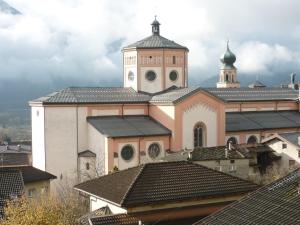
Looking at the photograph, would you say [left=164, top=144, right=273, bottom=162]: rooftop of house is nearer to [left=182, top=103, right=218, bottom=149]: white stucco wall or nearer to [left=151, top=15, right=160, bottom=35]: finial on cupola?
[left=182, top=103, right=218, bottom=149]: white stucco wall

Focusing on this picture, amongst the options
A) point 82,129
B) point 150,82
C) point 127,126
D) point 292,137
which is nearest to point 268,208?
point 127,126

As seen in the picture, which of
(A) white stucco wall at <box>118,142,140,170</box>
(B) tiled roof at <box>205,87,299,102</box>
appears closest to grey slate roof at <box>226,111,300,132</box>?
(B) tiled roof at <box>205,87,299,102</box>

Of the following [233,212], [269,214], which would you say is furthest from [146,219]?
[269,214]

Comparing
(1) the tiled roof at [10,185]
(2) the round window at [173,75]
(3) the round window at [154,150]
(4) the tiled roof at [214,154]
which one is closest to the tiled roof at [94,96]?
(2) the round window at [173,75]

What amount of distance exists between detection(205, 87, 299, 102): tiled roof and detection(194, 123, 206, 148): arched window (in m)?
8.24

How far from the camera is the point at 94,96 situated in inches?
1769

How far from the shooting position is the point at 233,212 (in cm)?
1538

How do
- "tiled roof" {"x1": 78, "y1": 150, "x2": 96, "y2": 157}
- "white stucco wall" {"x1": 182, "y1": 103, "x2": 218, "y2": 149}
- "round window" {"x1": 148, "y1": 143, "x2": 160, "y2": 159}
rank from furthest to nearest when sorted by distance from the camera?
"white stucco wall" {"x1": 182, "y1": 103, "x2": 218, "y2": 149} → "round window" {"x1": 148, "y1": 143, "x2": 160, "y2": 159} → "tiled roof" {"x1": 78, "y1": 150, "x2": 96, "y2": 157}

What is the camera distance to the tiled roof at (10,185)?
2683 centimetres

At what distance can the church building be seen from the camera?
42.2m

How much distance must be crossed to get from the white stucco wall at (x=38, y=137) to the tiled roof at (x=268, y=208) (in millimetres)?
28349

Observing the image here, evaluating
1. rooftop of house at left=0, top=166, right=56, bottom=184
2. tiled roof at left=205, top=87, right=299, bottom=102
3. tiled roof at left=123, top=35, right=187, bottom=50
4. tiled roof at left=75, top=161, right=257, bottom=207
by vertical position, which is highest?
tiled roof at left=123, top=35, right=187, bottom=50

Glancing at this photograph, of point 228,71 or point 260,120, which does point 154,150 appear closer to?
point 260,120

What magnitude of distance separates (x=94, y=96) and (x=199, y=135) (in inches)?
374
